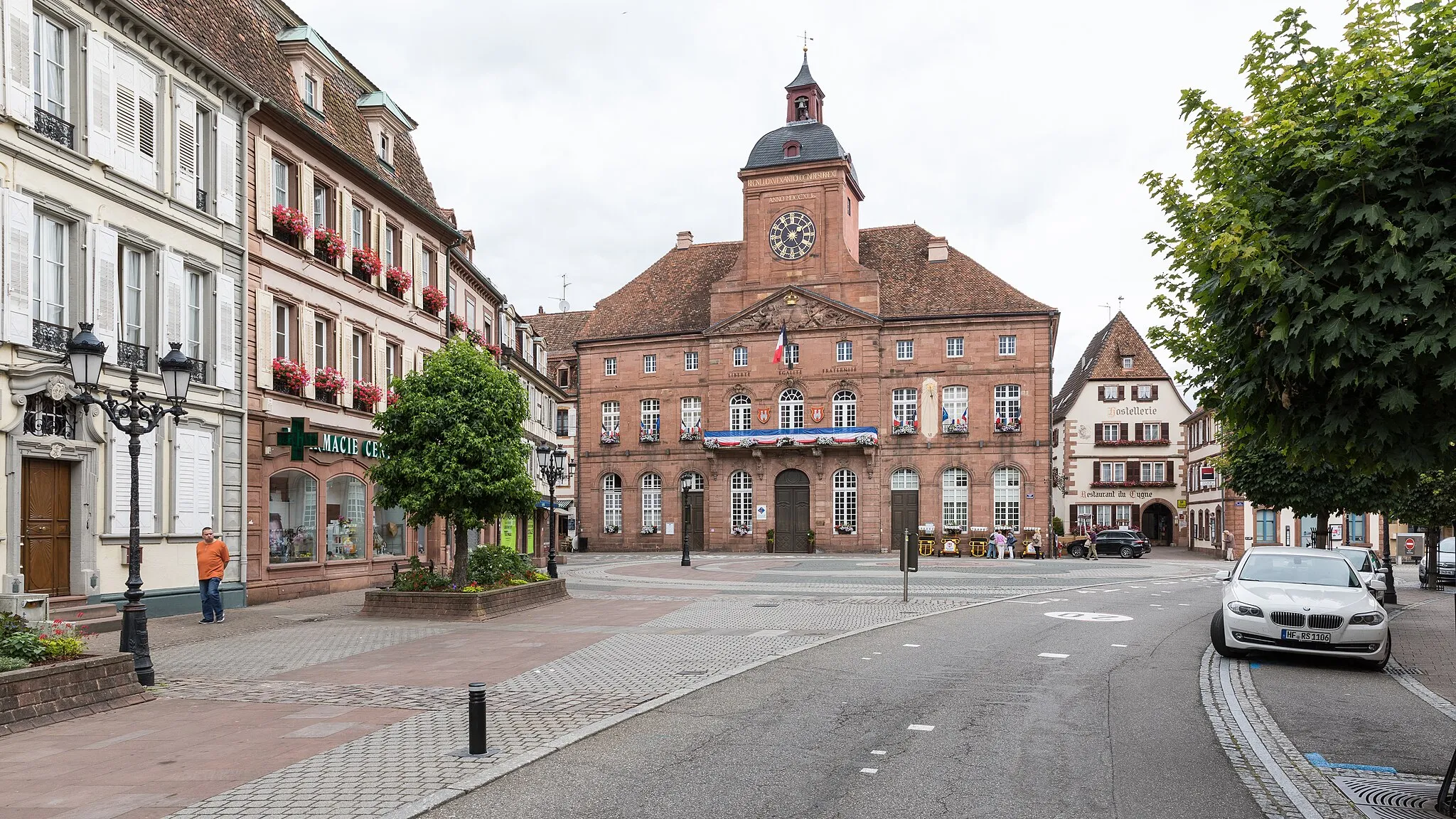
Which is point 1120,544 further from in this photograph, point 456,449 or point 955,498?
point 456,449

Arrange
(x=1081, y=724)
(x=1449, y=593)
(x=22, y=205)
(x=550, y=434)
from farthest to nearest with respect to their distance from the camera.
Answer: (x=550, y=434)
(x=1449, y=593)
(x=22, y=205)
(x=1081, y=724)

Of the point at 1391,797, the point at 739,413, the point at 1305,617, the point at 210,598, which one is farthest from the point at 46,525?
the point at 739,413

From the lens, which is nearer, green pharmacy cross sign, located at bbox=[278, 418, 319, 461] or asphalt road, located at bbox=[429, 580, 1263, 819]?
asphalt road, located at bbox=[429, 580, 1263, 819]

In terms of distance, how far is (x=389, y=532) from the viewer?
29.9m

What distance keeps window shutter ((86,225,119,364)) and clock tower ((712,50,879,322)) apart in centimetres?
4450

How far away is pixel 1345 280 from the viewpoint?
24.3 feet

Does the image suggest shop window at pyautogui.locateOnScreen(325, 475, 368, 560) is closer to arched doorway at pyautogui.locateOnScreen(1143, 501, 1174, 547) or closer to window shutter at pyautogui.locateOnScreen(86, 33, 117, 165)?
window shutter at pyautogui.locateOnScreen(86, 33, 117, 165)

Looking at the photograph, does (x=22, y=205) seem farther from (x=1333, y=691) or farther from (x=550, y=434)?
(x=550, y=434)

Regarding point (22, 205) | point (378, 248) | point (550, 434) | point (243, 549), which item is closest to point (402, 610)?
point (243, 549)

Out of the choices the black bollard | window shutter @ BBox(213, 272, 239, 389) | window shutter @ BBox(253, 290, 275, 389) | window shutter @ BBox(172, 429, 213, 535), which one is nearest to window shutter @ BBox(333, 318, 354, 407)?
window shutter @ BBox(253, 290, 275, 389)

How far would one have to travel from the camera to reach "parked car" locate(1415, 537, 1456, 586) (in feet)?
111

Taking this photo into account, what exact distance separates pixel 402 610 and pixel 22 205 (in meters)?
8.80

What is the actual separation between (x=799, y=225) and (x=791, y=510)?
15.8 meters

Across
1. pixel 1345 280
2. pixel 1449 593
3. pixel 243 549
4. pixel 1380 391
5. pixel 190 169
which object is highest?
pixel 190 169
